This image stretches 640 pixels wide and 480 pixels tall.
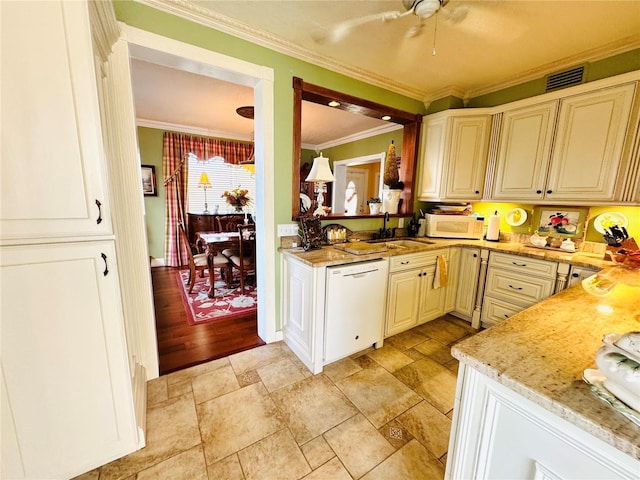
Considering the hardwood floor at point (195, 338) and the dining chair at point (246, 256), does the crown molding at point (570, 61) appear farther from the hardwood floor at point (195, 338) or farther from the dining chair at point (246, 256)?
the hardwood floor at point (195, 338)

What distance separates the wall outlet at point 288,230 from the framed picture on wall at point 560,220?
2.55 meters

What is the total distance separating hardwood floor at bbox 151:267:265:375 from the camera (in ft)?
7.07

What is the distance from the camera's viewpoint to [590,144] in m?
2.10

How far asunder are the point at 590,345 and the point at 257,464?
1544 mm

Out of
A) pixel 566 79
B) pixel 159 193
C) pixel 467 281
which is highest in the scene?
pixel 566 79

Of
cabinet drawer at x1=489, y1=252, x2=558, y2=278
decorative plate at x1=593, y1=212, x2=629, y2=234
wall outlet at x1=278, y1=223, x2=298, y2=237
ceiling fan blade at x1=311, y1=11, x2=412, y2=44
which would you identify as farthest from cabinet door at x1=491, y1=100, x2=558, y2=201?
wall outlet at x1=278, y1=223, x2=298, y2=237

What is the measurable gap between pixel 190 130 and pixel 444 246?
4.66m

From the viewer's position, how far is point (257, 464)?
1309mm

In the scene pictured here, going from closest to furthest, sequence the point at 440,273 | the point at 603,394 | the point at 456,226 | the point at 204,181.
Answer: the point at 603,394
the point at 440,273
the point at 456,226
the point at 204,181

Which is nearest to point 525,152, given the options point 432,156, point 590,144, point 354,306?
point 590,144

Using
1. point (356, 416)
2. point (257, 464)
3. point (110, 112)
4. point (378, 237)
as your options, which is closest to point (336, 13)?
point (110, 112)

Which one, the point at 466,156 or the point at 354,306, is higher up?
the point at 466,156

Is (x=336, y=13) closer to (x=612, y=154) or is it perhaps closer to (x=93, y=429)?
(x=612, y=154)

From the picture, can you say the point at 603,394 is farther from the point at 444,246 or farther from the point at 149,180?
the point at 149,180
